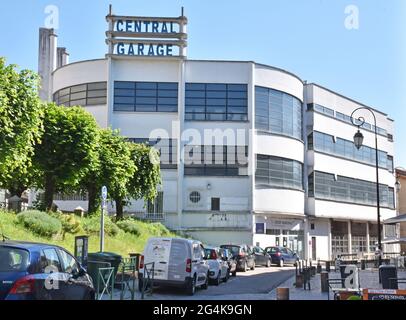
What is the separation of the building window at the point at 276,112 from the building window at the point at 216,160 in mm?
3038

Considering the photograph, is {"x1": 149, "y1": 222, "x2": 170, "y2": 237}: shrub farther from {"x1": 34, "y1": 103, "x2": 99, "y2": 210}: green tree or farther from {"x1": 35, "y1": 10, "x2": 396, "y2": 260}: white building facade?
{"x1": 34, "y1": 103, "x2": 99, "y2": 210}: green tree

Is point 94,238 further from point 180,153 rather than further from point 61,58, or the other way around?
point 61,58

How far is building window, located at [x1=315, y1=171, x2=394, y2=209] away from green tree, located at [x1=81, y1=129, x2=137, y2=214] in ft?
80.1

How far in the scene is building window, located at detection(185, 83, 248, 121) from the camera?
46.0 m

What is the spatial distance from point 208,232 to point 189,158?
20.0ft

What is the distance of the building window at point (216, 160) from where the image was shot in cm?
4541

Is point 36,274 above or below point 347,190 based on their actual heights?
below

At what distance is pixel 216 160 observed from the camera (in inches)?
1791

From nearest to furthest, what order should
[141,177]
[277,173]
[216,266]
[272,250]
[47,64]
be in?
[216,266], [141,177], [272,250], [277,173], [47,64]

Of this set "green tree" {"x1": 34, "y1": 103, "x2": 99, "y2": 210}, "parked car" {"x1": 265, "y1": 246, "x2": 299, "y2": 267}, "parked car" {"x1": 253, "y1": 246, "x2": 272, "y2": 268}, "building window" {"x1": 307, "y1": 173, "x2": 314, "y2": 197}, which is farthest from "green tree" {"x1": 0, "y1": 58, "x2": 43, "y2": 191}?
"building window" {"x1": 307, "y1": 173, "x2": 314, "y2": 197}

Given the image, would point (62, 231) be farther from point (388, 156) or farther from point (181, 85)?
point (388, 156)

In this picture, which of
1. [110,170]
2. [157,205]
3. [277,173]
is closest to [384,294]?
[110,170]

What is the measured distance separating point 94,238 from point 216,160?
64.7 feet

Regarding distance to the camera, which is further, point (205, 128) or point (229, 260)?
point (205, 128)
